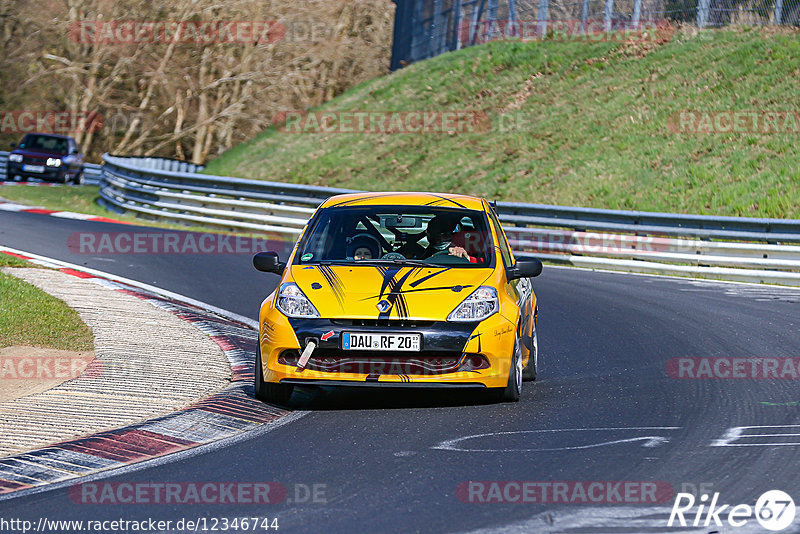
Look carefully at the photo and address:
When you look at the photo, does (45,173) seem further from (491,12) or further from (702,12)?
(702,12)

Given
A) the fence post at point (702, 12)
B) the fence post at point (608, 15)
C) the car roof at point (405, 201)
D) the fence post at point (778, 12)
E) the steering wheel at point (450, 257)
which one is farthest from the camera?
the fence post at point (608, 15)

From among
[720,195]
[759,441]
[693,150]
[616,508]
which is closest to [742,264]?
[720,195]

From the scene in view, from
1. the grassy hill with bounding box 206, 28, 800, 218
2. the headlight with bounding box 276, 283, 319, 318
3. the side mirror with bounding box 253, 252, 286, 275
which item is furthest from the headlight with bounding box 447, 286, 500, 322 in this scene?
the grassy hill with bounding box 206, 28, 800, 218

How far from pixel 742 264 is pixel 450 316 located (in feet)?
37.0

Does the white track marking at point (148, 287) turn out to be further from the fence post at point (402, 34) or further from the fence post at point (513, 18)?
the fence post at point (402, 34)

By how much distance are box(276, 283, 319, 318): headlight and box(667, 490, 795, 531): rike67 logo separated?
313cm

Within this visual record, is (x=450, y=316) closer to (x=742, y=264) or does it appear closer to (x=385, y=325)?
(x=385, y=325)

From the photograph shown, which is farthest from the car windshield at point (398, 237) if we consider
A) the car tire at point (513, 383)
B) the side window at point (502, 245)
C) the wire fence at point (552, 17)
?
the wire fence at point (552, 17)

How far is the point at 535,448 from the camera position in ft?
21.5

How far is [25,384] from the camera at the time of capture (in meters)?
8.27

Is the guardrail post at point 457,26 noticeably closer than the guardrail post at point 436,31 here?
Yes

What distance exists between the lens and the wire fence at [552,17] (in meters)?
30.0

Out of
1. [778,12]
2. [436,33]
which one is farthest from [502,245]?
[436,33]

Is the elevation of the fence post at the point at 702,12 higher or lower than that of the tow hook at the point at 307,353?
higher
